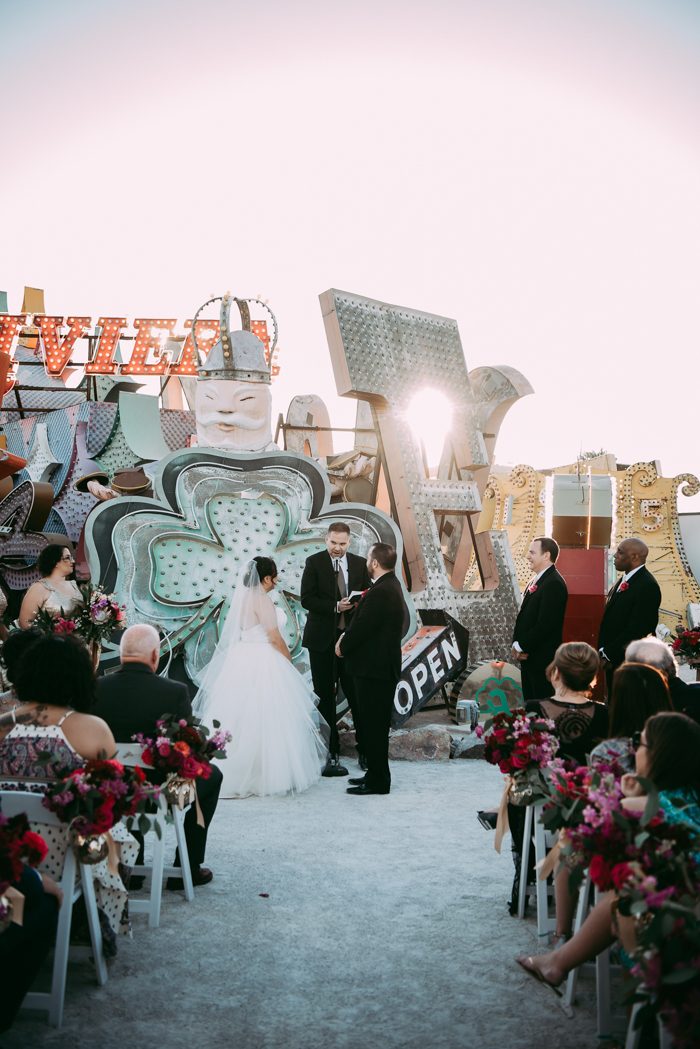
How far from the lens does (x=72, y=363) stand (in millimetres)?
24422

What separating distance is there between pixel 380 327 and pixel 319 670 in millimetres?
4824

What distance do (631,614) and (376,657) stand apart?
2001mm

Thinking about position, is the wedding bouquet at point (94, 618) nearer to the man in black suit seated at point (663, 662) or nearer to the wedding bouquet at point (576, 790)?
the man in black suit seated at point (663, 662)

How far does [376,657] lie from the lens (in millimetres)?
7148

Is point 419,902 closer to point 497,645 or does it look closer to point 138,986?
point 138,986

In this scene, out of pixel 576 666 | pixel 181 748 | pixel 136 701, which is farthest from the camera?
pixel 136 701

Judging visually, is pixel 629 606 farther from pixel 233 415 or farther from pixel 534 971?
pixel 233 415

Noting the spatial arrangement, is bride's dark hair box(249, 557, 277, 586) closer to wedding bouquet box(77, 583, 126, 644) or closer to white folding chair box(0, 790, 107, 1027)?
wedding bouquet box(77, 583, 126, 644)

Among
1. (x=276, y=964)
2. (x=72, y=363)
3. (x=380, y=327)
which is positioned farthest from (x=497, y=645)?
(x=72, y=363)

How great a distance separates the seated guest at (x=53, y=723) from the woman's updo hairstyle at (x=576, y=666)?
2088 mm

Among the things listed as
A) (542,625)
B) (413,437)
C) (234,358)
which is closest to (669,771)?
(542,625)

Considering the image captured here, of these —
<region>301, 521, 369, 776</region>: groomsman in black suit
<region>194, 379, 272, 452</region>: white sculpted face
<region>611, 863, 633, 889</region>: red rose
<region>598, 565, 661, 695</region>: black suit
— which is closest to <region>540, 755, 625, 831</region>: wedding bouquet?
<region>611, 863, 633, 889</region>: red rose

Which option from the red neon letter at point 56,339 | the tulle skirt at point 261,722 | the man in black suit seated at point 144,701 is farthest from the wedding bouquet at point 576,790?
the red neon letter at point 56,339

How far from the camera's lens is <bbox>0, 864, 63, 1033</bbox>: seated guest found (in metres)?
2.98
